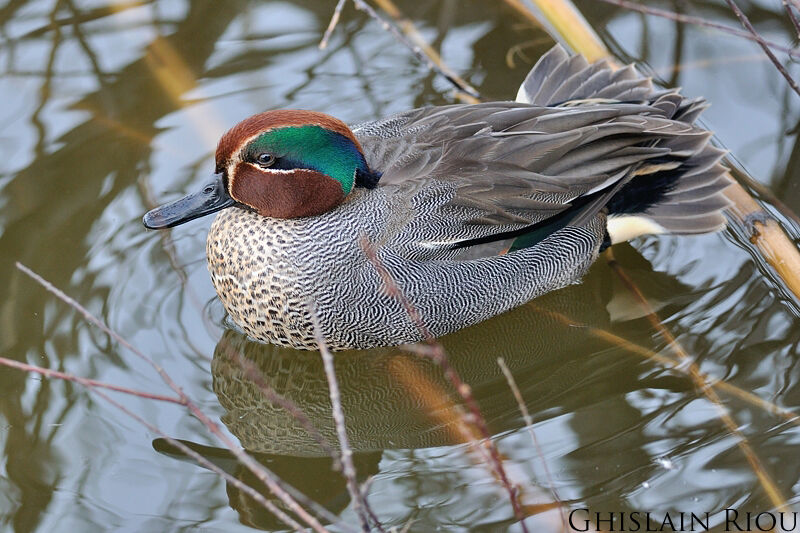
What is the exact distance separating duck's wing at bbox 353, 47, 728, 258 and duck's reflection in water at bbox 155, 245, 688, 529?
50 centimetres

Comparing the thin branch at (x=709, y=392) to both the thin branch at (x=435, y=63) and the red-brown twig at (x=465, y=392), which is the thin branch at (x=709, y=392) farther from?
the thin branch at (x=435, y=63)

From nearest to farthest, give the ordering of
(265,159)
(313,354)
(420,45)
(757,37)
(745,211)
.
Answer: (757,37) < (265,159) < (313,354) < (745,211) < (420,45)

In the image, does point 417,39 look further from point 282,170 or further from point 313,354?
point 313,354

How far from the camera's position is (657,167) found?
4961 mm

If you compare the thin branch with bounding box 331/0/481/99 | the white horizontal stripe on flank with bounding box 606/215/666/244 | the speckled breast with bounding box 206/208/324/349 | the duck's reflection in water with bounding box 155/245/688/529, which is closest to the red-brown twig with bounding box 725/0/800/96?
the white horizontal stripe on flank with bounding box 606/215/666/244

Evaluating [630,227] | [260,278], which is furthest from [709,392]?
[260,278]

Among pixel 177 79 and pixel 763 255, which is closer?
pixel 763 255

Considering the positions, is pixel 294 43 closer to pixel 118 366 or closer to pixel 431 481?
pixel 118 366

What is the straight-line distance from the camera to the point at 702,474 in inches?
160

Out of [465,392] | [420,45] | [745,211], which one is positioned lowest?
[745,211]

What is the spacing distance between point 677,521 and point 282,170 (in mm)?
2182

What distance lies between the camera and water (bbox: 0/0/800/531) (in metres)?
4.14

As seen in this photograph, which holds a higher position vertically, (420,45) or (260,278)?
(420,45)

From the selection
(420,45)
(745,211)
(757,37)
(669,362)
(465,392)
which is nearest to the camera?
(465,392)
